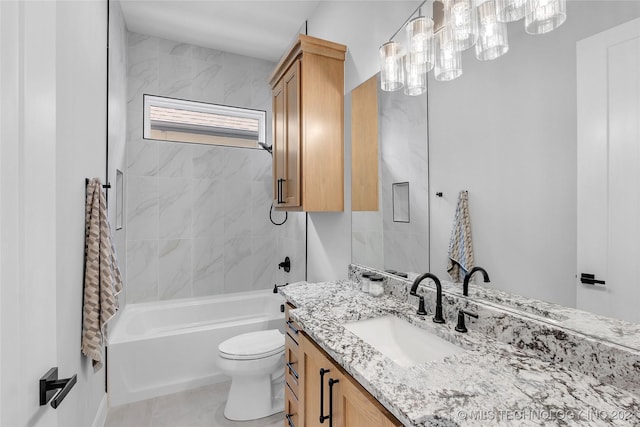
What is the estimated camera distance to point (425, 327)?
4.07 ft

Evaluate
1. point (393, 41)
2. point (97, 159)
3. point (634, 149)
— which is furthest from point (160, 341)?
point (634, 149)

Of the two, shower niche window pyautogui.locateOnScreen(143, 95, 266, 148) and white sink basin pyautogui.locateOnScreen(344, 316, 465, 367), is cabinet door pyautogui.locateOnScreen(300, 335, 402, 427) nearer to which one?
white sink basin pyautogui.locateOnScreen(344, 316, 465, 367)

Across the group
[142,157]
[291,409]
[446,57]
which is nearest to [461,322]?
[291,409]

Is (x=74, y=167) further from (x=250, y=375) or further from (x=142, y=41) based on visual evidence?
(x=142, y=41)

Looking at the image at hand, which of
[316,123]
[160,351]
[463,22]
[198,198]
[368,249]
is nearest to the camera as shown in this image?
[463,22]

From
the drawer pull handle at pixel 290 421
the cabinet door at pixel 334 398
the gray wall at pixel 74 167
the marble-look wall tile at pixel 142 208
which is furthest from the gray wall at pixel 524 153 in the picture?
the marble-look wall tile at pixel 142 208

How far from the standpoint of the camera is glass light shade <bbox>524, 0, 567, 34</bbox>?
0.96m

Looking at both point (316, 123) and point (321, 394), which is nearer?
point (321, 394)

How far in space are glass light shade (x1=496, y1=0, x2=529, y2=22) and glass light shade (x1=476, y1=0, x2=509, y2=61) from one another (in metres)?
0.02

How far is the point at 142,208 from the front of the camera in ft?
9.89

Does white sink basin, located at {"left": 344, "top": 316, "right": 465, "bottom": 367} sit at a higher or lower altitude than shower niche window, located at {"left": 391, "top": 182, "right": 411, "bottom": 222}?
lower

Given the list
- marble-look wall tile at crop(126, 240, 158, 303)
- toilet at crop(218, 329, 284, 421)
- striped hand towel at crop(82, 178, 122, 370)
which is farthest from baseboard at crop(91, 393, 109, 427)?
marble-look wall tile at crop(126, 240, 158, 303)

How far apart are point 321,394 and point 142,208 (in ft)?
8.71

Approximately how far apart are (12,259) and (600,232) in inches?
56.9
